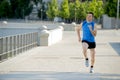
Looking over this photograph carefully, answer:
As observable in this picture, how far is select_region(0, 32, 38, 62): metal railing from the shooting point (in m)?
19.3

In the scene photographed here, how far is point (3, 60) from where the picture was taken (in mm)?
17953

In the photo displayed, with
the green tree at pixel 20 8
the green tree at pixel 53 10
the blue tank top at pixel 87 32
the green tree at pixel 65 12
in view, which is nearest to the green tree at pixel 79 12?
the green tree at pixel 65 12

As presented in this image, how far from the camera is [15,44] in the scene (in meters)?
22.7

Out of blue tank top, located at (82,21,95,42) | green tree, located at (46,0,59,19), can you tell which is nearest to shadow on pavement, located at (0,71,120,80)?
blue tank top, located at (82,21,95,42)

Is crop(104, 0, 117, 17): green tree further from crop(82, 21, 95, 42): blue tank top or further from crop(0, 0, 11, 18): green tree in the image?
crop(82, 21, 95, 42): blue tank top

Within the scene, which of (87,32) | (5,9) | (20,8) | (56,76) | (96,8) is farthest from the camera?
(20,8)

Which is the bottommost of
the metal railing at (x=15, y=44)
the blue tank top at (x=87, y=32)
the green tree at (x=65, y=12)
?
the green tree at (x=65, y=12)

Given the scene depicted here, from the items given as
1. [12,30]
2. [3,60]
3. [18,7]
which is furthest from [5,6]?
[3,60]

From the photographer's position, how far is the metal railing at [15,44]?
19281 millimetres

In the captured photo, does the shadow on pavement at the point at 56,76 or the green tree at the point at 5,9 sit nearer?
the shadow on pavement at the point at 56,76

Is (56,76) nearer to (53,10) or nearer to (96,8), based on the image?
(96,8)

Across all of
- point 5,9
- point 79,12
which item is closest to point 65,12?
point 79,12

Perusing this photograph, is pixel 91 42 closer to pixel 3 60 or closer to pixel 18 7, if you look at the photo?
pixel 3 60

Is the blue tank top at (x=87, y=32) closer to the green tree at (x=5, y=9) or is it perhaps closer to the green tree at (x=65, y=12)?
→ the green tree at (x=65, y=12)
